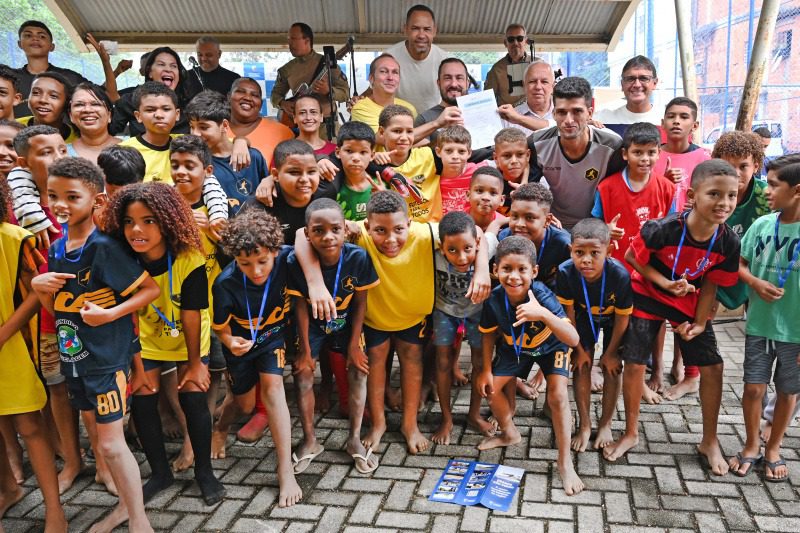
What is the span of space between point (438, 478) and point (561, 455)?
2.34ft

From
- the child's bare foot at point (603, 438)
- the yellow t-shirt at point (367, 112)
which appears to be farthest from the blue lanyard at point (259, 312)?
the yellow t-shirt at point (367, 112)

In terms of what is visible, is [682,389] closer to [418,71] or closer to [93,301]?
[418,71]

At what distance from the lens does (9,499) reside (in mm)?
3186

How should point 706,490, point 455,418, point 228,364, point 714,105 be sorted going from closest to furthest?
1. point 706,490
2. point 228,364
3. point 455,418
4. point 714,105

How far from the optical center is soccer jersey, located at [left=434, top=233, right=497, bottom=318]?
3639 mm

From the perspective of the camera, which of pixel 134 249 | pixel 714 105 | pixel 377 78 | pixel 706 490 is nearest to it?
pixel 134 249

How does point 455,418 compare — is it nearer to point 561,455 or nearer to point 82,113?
point 561,455

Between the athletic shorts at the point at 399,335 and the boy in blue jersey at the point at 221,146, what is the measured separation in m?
1.26

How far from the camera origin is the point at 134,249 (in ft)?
9.14

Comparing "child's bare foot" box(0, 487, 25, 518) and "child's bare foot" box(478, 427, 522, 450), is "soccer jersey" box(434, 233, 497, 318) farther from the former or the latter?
"child's bare foot" box(0, 487, 25, 518)

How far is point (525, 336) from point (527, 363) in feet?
0.80

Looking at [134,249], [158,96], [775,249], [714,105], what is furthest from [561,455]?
[714,105]

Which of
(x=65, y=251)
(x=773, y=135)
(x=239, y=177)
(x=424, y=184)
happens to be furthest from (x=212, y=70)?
(x=773, y=135)

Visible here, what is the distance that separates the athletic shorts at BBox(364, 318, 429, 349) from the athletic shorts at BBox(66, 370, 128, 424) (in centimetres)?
145
